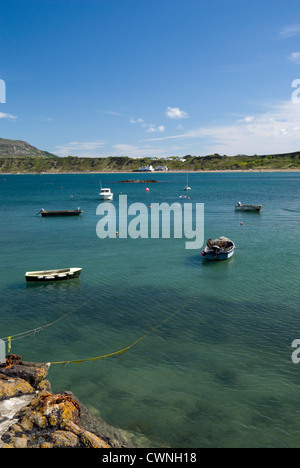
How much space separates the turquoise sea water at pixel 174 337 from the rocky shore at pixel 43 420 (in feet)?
5.37

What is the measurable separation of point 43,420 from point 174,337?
42.2 feet

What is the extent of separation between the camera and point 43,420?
16.0 m

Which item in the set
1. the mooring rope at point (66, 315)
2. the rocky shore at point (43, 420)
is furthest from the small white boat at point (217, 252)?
the rocky shore at point (43, 420)

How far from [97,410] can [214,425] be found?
21.4ft

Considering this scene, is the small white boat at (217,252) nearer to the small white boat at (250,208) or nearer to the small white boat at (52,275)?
the small white boat at (52,275)

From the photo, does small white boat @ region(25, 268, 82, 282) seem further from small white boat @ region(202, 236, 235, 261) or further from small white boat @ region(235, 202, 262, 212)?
small white boat @ region(235, 202, 262, 212)

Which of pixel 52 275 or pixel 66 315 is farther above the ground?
pixel 52 275

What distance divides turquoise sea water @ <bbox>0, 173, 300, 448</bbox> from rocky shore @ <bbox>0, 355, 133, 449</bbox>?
1.64m

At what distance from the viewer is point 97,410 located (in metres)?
19.2

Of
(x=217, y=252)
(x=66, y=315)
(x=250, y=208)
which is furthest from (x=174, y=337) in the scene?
(x=250, y=208)

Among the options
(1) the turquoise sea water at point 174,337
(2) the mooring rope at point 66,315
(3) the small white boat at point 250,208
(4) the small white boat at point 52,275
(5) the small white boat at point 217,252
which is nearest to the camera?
(1) the turquoise sea water at point 174,337

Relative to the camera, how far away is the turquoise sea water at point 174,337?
18438 mm

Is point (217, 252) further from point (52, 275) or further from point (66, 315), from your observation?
point (66, 315)

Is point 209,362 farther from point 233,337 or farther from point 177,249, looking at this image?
point 177,249
